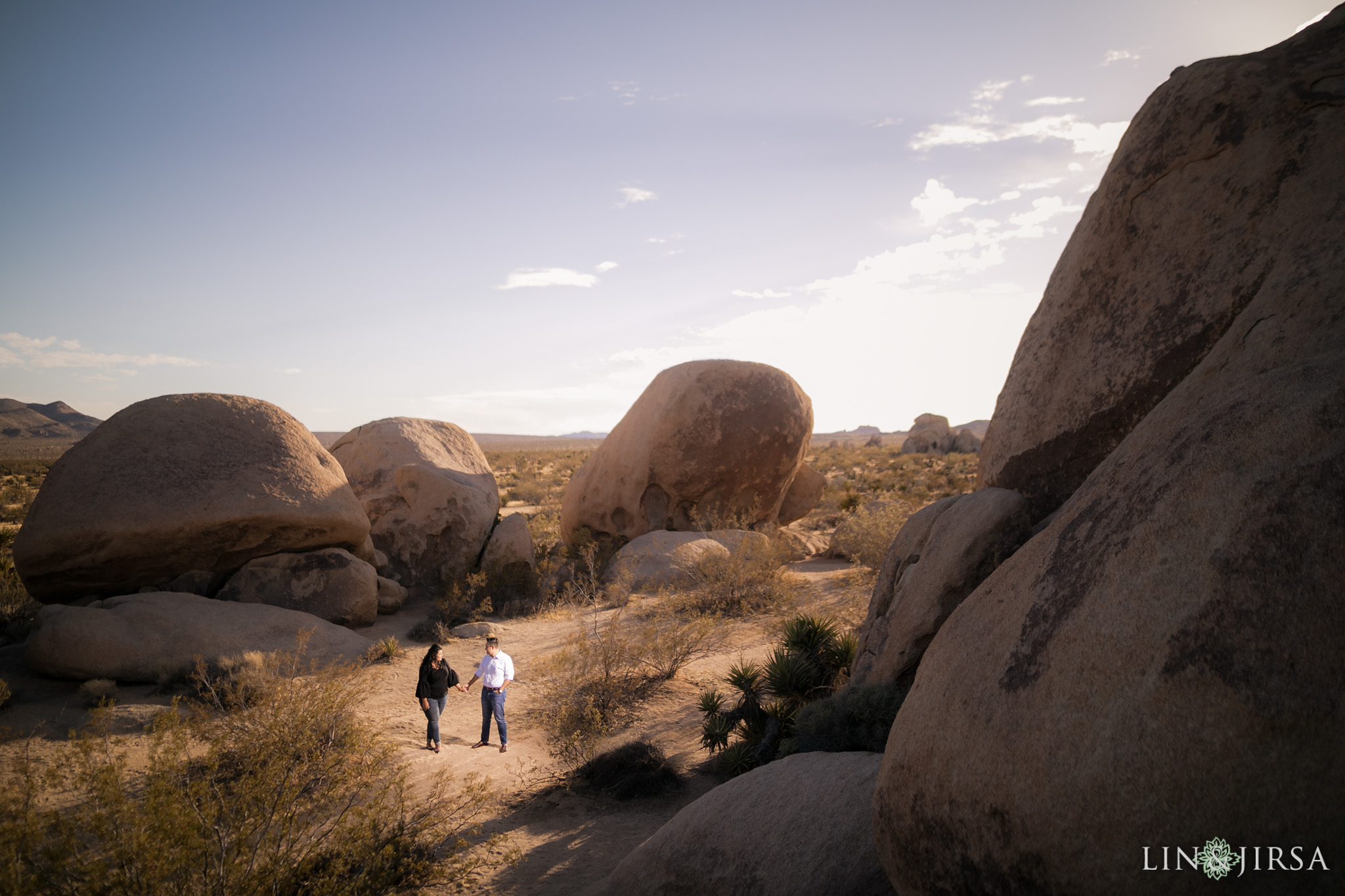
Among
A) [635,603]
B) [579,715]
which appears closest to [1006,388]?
[579,715]

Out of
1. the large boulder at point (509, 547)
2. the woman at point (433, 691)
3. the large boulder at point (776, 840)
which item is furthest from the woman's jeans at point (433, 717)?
the large boulder at point (509, 547)

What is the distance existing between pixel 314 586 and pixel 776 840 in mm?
8503

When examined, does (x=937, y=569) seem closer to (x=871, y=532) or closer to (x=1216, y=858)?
(x=1216, y=858)

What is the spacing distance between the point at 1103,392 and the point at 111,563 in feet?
36.0

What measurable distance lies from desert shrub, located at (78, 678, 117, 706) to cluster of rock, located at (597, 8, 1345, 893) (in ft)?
21.6

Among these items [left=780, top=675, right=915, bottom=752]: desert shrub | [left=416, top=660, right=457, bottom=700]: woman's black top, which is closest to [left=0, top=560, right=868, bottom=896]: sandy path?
[left=416, top=660, right=457, bottom=700]: woman's black top

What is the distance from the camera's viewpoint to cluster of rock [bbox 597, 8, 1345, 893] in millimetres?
1872

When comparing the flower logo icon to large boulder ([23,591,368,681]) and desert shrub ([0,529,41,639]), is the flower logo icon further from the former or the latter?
desert shrub ([0,529,41,639])

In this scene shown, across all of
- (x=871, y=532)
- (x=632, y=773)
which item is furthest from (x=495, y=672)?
(x=871, y=532)

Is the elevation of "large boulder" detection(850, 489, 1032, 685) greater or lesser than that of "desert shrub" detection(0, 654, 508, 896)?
greater

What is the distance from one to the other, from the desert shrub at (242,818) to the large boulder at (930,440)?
42.7 m

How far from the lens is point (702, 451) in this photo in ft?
47.6

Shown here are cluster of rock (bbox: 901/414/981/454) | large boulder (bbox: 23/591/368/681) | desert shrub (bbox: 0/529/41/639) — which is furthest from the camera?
cluster of rock (bbox: 901/414/981/454)

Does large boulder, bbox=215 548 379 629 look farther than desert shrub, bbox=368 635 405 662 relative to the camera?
Yes
